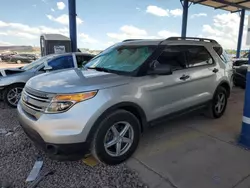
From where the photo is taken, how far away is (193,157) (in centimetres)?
313

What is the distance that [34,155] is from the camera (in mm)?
3158

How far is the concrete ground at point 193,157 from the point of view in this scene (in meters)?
2.62

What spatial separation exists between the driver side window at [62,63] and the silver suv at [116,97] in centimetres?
235

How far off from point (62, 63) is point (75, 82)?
11.9 ft

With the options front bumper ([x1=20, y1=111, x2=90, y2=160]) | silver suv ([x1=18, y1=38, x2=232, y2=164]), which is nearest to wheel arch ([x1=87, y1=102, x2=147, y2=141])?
silver suv ([x1=18, y1=38, x2=232, y2=164])

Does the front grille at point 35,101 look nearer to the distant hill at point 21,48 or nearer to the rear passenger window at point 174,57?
the rear passenger window at point 174,57

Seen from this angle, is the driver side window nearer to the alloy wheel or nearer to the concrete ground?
the concrete ground

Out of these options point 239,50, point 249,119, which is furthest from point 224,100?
point 239,50

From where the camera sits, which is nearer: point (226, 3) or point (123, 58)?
point (123, 58)

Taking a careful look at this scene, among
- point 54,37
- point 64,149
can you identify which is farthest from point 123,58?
point 54,37

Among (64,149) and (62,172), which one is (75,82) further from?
(62,172)

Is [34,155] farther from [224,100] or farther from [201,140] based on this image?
[224,100]

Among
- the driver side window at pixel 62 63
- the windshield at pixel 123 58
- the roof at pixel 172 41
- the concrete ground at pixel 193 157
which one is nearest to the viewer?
the concrete ground at pixel 193 157

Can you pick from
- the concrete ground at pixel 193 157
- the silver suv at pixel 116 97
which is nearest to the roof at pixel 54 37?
the silver suv at pixel 116 97
